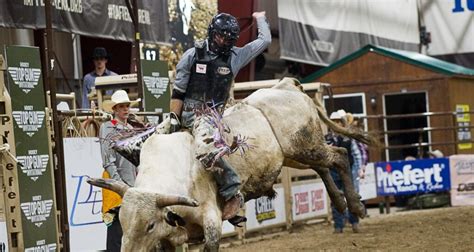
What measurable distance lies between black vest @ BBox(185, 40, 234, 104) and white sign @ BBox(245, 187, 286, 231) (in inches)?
239

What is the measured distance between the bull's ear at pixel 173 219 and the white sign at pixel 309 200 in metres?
8.96

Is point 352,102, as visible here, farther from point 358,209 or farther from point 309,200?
point 358,209

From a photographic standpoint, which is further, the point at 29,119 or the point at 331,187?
the point at 331,187

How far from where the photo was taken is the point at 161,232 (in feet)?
25.9

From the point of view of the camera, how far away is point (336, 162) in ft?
35.2

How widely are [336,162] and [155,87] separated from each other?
2220mm

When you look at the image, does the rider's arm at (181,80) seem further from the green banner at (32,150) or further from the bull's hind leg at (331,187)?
the bull's hind leg at (331,187)

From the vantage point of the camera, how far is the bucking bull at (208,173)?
777 centimetres

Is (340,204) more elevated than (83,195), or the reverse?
(83,195)

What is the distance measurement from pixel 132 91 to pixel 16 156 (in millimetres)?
4720

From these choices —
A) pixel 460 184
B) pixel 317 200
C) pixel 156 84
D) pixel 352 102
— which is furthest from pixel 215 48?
pixel 352 102

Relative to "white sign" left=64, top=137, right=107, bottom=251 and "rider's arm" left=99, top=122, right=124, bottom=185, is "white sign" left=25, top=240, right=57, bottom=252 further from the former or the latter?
"rider's arm" left=99, top=122, right=124, bottom=185

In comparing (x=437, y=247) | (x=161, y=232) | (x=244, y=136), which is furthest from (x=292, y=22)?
(x=161, y=232)

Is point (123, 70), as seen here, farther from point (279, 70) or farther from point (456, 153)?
point (456, 153)
